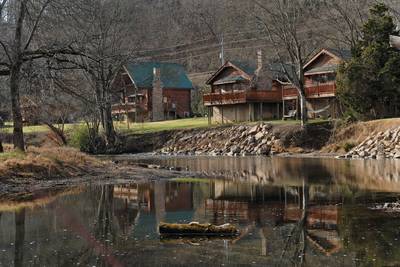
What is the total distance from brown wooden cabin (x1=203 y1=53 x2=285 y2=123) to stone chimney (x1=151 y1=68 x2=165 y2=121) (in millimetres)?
12152

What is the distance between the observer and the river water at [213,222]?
11406 millimetres

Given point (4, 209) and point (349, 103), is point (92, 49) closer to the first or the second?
point (4, 209)

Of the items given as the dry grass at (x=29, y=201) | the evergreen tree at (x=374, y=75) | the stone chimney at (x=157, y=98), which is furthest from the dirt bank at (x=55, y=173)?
the stone chimney at (x=157, y=98)

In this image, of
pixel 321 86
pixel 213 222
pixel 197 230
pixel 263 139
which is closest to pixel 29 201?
pixel 213 222

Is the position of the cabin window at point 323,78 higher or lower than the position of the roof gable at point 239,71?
lower

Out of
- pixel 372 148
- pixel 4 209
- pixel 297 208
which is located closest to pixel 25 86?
pixel 4 209

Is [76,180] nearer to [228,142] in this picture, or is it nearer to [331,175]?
[331,175]

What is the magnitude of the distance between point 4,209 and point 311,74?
163 feet

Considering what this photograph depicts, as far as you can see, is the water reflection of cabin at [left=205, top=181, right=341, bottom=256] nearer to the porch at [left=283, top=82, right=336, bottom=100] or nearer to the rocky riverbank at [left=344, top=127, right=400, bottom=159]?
the rocky riverbank at [left=344, top=127, right=400, bottom=159]

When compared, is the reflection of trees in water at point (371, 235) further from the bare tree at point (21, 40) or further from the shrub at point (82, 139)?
the shrub at point (82, 139)

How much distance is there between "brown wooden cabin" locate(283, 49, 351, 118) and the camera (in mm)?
58594

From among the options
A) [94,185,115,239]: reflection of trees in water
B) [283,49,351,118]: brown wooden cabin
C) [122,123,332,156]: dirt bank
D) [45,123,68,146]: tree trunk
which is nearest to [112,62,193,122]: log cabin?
[122,123,332,156]: dirt bank

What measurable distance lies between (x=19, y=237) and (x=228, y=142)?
45034mm

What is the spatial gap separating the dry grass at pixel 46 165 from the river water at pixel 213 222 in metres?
2.61
